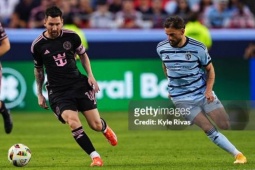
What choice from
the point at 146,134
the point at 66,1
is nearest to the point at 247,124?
the point at 146,134

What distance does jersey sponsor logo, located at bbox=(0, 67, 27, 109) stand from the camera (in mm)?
22094

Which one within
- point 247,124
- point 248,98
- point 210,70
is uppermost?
point 210,70

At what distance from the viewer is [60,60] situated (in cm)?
1234

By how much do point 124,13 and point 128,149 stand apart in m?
10.6

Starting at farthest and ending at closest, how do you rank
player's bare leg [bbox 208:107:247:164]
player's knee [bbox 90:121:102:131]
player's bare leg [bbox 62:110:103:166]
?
player's knee [bbox 90:121:102:131] < player's bare leg [bbox 208:107:247:164] < player's bare leg [bbox 62:110:103:166]

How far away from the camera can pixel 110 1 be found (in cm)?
2609

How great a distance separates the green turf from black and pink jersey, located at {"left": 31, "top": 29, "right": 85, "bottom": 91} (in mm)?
1137

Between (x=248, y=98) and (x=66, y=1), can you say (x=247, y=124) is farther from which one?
(x=66, y=1)

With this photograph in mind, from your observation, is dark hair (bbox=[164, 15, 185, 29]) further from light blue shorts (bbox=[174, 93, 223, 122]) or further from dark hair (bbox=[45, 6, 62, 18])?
dark hair (bbox=[45, 6, 62, 18])

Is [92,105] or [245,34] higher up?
[92,105]

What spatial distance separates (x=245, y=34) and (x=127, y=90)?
363 centimetres

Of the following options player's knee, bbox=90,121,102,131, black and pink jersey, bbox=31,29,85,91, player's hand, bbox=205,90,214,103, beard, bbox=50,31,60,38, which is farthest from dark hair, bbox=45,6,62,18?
player's hand, bbox=205,90,214,103

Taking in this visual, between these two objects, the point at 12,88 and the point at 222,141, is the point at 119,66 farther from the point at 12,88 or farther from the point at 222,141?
the point at 222,141

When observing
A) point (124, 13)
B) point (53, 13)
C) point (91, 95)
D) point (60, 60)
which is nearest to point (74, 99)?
point (91, 95)
